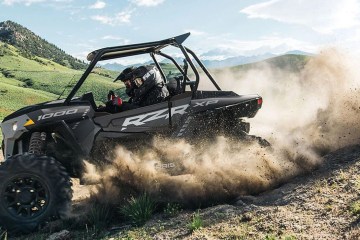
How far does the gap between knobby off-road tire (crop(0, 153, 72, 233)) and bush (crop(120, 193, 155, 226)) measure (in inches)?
34.5

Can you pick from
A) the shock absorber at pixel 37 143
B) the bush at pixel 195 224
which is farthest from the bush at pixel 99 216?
the bush at pixel 195 224

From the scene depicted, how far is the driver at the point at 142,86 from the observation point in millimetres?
7070

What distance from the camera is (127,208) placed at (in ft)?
19.8

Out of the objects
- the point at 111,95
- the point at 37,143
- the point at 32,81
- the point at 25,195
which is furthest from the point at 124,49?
the point at 32,81

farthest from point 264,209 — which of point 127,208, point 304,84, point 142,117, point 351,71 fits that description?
point 304,84

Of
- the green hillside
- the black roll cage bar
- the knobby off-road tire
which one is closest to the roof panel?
the black roll cage bar

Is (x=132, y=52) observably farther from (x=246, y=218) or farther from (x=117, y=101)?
(x=246, y=218)

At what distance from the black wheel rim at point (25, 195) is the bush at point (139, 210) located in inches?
46.4

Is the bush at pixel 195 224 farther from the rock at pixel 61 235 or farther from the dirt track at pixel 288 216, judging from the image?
the rock at pixel 61 235

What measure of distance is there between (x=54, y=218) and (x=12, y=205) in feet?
2.14

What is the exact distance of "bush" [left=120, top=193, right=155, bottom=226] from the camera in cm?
588

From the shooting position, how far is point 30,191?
6098mm

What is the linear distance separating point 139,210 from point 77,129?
171 cm

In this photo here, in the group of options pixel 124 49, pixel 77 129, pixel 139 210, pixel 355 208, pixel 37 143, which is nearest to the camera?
pixel 355 208
